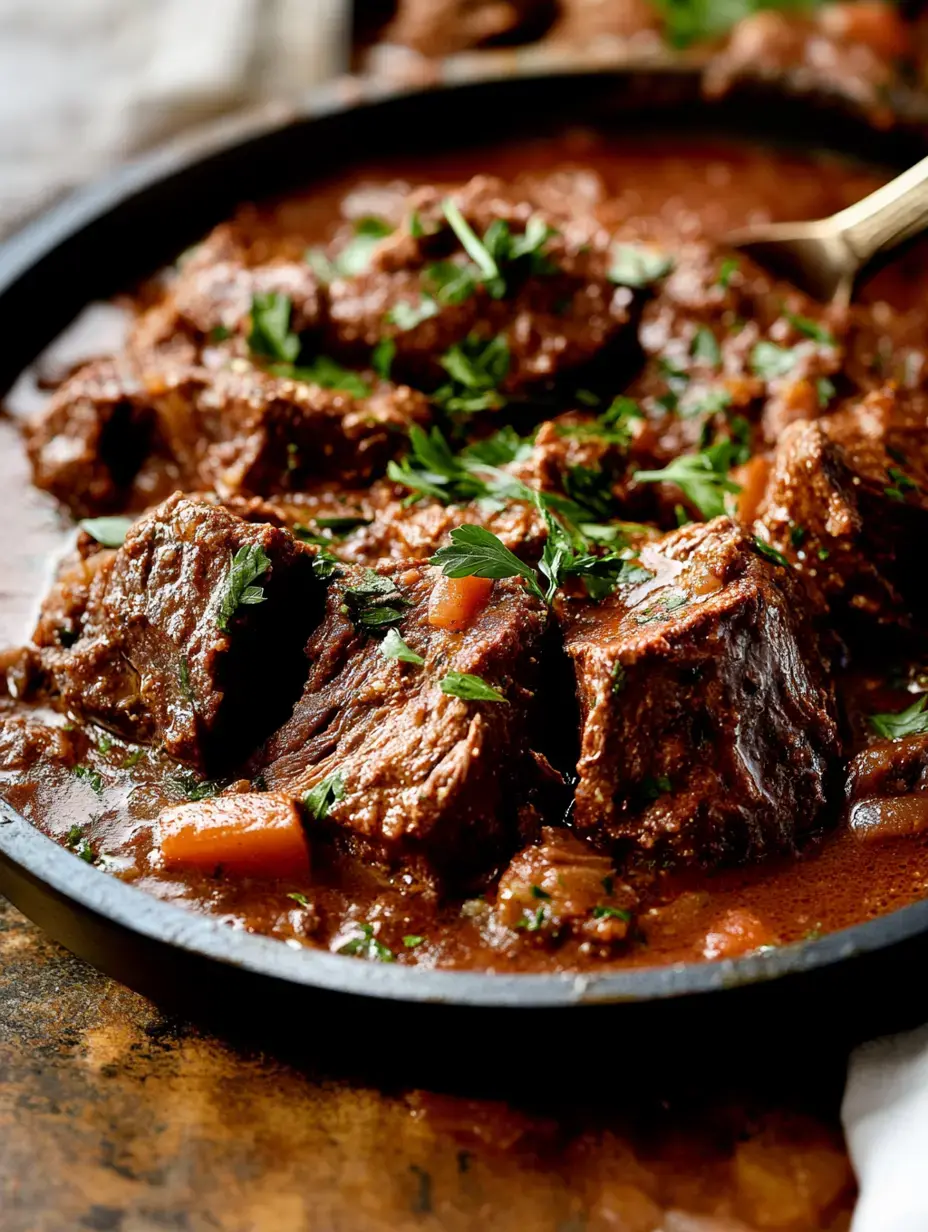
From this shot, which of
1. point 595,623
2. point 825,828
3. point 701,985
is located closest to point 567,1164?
point 701,985

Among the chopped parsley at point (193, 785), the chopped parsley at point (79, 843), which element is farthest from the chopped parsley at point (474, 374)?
the chopped parsley at point (79, 843)

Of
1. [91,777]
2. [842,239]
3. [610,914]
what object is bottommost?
[610,914]

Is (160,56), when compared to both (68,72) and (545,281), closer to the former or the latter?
(68,72)

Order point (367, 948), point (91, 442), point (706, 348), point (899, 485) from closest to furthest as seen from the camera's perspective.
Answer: point (367, 948), point (899, 485), point (91, 442), point (706, 348)

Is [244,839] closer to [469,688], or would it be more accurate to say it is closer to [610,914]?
[469,688]

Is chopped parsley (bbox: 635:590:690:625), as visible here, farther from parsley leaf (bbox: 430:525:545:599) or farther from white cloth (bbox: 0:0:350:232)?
white cloth (bbox: 0:0:350:232)

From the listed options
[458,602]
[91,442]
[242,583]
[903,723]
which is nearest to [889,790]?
[903,723]
